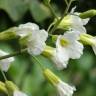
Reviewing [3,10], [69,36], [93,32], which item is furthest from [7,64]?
[93,32]

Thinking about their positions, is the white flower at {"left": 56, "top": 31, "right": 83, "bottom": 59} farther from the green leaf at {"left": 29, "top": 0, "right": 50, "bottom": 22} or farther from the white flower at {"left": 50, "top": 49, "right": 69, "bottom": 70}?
the green leaf at {"left": 29, "top": 0, "right": 50, "bottom": 22}

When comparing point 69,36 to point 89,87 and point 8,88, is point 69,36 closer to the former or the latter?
point 8,88

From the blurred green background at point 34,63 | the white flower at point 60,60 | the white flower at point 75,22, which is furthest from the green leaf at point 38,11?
the white flower at point 60,60

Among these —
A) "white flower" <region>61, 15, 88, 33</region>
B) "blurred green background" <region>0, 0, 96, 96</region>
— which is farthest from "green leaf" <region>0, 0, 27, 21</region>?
"white flower" <region>61, 15, 88, 33</region>

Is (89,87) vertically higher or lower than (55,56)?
lower

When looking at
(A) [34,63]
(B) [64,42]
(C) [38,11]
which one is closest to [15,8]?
(C) [38,11]

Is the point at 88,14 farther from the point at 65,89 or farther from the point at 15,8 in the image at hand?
the point at 15,8
